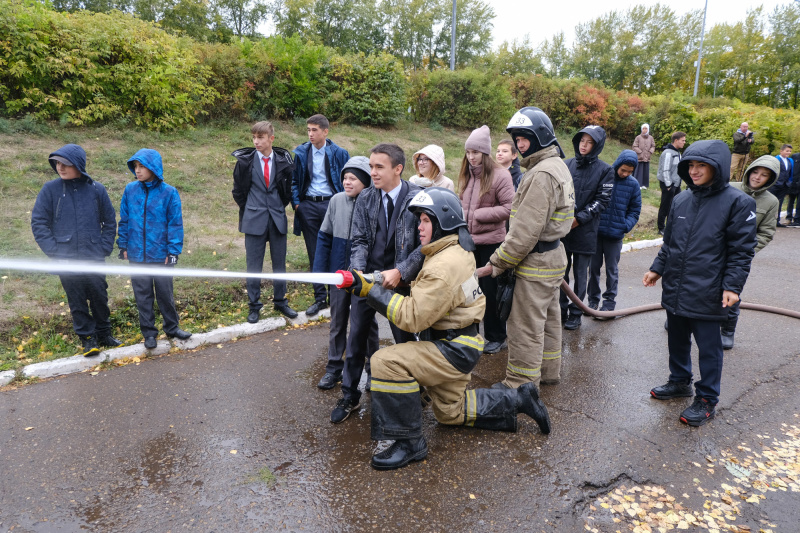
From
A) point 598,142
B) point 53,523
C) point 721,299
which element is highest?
point 598,142

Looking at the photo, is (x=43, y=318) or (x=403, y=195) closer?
(x=403, y=195)

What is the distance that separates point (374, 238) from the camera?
168 inches

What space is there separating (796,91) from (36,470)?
5614 cm

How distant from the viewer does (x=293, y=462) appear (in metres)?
3.58

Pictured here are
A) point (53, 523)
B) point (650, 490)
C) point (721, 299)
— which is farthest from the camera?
point (721, 299)

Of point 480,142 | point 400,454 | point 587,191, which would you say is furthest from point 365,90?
point 400,454

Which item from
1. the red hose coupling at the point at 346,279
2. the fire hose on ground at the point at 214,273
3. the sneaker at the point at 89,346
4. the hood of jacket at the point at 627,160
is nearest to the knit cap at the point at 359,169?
the fire hose on ground at the point at 214,273

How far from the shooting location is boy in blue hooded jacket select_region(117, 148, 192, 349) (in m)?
5.26

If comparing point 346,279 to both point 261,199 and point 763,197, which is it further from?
point 763,197

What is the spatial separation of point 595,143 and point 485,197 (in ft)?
4.72

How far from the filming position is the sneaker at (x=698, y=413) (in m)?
4.09

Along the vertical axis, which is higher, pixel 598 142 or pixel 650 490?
pixel 598 142

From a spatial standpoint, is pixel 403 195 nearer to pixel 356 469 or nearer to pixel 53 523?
pixel 356 469

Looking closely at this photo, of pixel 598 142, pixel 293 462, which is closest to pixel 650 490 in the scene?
pixel 293 462
